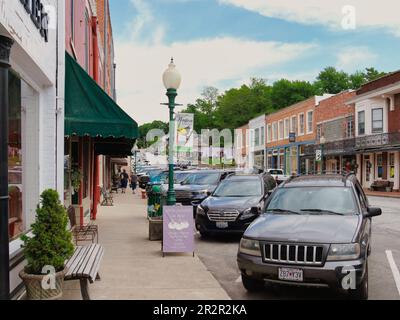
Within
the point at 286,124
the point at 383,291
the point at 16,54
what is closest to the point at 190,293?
the point at 383,291

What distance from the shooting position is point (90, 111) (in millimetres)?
8992

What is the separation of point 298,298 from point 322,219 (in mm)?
1190

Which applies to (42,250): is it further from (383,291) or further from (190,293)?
(383,291)

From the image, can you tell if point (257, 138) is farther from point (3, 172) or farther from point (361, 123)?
point (3, 172)

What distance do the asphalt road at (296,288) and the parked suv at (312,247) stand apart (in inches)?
14.1

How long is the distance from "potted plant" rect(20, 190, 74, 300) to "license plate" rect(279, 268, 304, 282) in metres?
2.74

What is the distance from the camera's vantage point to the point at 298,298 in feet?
20.8

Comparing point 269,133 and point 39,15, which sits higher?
point 269,133

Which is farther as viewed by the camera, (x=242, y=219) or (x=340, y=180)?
(x=242, y=219)

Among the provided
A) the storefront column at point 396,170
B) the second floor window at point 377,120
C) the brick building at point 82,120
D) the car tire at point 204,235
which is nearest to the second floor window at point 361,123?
the second floor window at point 377,120

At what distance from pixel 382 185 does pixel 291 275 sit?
30.3 metres

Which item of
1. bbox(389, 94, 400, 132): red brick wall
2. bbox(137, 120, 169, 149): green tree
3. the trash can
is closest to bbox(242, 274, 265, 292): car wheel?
the trash can

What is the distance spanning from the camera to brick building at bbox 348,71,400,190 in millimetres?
33594

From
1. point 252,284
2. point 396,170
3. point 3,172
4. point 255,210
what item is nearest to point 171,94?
point 255,210
